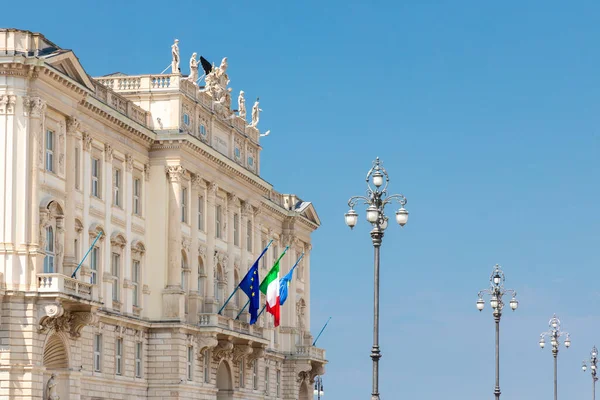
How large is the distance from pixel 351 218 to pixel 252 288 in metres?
36.0

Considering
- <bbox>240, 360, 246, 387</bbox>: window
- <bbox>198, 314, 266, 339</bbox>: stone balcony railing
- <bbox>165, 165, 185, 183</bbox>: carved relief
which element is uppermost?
<bbox>165, 165, 185, 183</bbox>: carved relief

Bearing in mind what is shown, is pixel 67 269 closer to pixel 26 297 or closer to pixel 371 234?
pixel 26 297

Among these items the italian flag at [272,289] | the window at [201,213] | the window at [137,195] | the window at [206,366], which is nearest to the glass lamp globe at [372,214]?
the window at [137,195]

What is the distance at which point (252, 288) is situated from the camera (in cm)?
8438

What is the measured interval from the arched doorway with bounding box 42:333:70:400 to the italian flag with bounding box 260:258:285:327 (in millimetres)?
24255

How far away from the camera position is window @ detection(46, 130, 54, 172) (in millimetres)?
64062

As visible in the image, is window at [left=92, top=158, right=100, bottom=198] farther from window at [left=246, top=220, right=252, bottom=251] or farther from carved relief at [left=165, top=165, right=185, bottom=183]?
window at [left=246, top=220, right=252, bottom=251]

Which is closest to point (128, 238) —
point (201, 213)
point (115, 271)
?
point (115, 271)

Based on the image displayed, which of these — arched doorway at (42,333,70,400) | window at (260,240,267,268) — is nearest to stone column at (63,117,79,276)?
arched doorway at (42,333,70,400)

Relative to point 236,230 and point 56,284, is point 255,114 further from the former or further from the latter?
point 56,284

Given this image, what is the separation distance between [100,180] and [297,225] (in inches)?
1436

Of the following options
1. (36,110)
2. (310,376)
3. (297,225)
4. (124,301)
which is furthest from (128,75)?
(310,376)

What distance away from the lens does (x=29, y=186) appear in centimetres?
6166

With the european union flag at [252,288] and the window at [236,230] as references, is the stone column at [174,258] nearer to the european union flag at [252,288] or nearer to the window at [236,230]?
the european union flag at [252,288]
